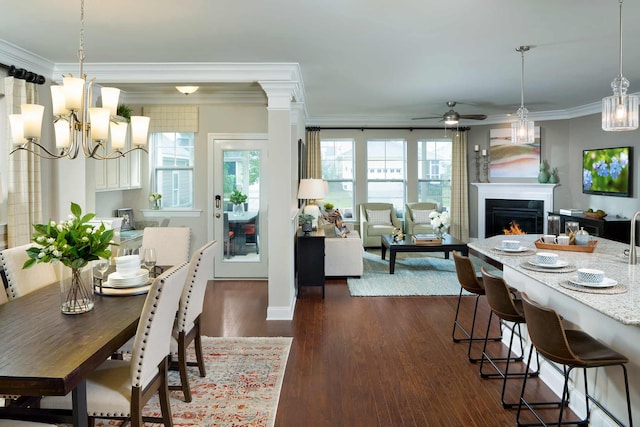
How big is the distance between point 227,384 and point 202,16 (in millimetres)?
2580

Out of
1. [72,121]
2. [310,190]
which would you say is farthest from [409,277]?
[72,121]

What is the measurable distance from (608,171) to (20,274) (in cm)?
771

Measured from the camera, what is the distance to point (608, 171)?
720 centimetres

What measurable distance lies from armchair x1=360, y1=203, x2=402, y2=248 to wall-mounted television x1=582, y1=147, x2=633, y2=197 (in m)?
3.33

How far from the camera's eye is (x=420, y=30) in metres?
3.64

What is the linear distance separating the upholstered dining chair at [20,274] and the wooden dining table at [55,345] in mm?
309

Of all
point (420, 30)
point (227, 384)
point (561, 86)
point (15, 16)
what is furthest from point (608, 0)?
point (15, 16)

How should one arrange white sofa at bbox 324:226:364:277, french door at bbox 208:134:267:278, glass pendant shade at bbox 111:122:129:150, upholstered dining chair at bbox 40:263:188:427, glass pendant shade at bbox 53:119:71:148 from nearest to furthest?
upholstered dining chair at bbox 40:263:188:427
glass pendant shade at bbox 53:119:71:148
glass pendant shade at bbox 111:122:129:150
french door at bbox 208:134:267:278
white sofa at bbox 324:226:364:277

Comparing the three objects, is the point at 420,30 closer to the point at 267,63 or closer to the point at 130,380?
the point at 267,63

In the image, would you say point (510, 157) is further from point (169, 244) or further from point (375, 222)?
point (169, 244)

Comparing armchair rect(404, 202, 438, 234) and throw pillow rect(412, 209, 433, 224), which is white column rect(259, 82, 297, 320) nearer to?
armchair rect(404, 202, 438, 234)

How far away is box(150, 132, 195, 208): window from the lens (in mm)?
6594

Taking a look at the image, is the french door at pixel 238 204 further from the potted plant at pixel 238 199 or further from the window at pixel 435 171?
the window at pixel 435 171

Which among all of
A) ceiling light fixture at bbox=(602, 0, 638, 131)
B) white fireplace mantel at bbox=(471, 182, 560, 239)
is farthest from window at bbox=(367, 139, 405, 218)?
ceiling light fixture at bbox=(602, 0, 638, 131)
